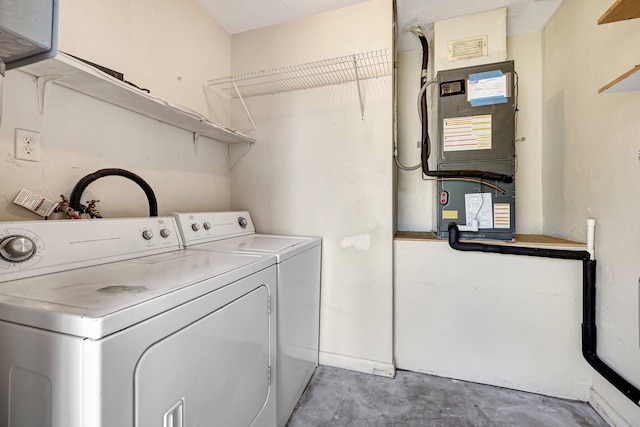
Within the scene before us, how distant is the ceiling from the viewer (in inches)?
73.5

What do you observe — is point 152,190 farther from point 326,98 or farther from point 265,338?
point 326,98

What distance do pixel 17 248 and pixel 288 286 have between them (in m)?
0.99

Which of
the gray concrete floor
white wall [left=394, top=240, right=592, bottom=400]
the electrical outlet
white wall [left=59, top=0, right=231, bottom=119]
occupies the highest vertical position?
white wall [left=59, top=0, right=231, bottom=119]

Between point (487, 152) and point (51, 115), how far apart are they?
239 cm

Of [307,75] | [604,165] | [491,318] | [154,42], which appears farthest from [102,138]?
[604,165]

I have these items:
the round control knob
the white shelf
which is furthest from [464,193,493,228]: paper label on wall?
the round control knob

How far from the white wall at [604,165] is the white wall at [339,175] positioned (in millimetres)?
1132

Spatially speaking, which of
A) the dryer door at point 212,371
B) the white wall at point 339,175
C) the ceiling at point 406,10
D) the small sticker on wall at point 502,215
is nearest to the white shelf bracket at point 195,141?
the white wall at point 339,175

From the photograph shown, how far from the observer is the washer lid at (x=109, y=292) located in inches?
21.5

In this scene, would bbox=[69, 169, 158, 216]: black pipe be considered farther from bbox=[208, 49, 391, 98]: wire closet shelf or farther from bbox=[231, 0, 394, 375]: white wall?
bbox=[208, 49, 391, 98]: wire closet shelf

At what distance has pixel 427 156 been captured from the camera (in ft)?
6.54

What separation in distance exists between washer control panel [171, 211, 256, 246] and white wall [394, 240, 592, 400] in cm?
115

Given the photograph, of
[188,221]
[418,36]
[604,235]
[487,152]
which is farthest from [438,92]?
[188,221]

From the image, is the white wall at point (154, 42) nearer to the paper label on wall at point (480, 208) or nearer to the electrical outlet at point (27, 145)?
the electrical outlet at point (27, 145)
